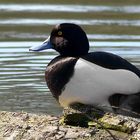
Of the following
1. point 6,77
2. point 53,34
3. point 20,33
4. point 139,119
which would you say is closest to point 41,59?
point 6,77

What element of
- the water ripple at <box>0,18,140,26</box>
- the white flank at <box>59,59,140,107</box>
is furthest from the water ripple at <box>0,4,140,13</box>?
the white flank at <box>59,59,140,107</box>

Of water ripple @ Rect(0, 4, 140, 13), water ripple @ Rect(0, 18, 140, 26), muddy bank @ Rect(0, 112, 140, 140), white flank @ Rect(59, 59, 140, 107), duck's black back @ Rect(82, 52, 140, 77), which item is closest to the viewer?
muddy bank @ Rect(0, 112, 140, 140)

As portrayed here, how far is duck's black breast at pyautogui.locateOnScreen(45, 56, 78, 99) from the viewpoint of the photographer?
19.9 feet

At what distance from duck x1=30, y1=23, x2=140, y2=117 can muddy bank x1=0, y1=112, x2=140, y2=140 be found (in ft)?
1.20

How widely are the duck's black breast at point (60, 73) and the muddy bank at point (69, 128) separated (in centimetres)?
43

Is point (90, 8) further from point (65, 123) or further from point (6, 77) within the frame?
point (65, 123)

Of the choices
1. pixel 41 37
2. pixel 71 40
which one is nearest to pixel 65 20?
pixel 41 37

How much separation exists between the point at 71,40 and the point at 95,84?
0.55m

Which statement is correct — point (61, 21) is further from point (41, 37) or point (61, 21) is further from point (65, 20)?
point (41, 37)

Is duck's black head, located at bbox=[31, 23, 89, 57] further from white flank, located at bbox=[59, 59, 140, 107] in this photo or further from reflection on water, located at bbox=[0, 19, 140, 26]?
reflection on water, located at bbox=[0, 19, 140, 26]

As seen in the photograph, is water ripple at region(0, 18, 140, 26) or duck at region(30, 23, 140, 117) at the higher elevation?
duck at region(30, 23, 140, 117)

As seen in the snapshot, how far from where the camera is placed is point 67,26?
6430 millimetres

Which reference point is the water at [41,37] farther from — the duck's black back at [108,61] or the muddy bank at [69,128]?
the muddy bank at [69,128]

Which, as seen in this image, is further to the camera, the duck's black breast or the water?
the water
